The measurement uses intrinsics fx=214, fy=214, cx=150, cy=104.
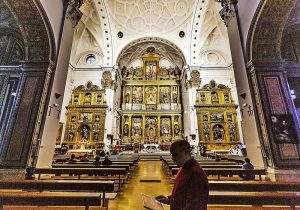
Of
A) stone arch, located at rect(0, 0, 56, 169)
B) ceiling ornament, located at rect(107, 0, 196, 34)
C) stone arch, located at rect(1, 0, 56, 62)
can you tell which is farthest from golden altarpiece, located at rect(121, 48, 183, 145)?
stone arch, located at rect(1, 0, 56, 62)

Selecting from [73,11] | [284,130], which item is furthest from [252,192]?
[73,11]

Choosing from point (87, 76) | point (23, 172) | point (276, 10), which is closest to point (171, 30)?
point (87, 76)

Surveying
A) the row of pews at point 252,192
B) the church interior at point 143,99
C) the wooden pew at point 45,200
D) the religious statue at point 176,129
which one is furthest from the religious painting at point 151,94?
the wooden pew at point 45,200

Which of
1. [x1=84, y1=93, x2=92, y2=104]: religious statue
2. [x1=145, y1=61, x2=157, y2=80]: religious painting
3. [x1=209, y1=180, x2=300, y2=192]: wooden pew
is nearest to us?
[x1=209, y1=180, x2=300, y2=192]: wooden pew

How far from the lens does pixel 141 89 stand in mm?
24875

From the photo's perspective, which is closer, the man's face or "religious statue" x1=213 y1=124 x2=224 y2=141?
the man's face

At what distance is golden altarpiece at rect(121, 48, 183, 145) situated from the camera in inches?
889

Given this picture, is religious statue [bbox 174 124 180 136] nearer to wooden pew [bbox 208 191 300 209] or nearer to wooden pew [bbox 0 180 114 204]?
wooden pew [bbox 0 180 114 204]

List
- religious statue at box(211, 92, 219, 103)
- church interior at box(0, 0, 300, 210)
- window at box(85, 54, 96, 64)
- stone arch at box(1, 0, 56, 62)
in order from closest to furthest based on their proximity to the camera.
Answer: church interior at box(0, 0, 300, 210) < stone arch at box(1, 0, 56, 62) < religious statue at box(211, 92, 219, 103) < window at box(85, 54, 96, 64)

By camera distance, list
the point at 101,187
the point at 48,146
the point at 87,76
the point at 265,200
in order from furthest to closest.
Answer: the point at 87,76 < the point at 48,146 < the point at 101,187 < the point at 265,200

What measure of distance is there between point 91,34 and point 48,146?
15.6 m

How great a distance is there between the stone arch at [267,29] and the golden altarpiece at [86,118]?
15172 mm

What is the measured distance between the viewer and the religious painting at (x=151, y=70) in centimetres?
2512

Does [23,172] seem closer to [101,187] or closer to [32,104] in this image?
[32,104]
